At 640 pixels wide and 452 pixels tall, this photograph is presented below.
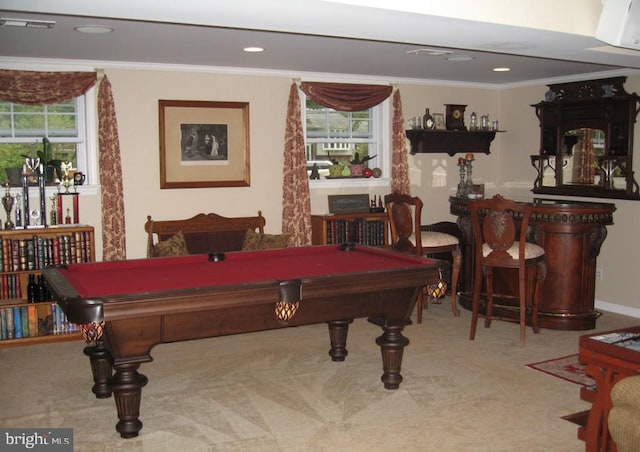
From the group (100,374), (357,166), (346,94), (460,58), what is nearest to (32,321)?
(100,374)

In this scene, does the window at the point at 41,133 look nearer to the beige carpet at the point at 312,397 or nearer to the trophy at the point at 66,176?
the trophy at the point at 66,176

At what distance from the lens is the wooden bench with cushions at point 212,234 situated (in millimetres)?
6453

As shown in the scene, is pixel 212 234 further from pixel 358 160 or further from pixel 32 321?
pixel 358 160

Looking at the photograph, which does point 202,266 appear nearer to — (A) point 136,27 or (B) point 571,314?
(A) point 136,27

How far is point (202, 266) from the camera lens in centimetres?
450

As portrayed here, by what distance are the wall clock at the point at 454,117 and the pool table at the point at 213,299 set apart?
3557mm

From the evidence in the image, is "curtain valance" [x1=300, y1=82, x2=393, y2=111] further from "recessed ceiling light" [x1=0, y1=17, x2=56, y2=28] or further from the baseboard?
the baseboard

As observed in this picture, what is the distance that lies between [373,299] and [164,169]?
10.1 feet

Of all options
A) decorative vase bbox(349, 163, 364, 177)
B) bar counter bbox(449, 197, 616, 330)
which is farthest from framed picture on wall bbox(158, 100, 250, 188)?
bar counter bbox(449, 197, 616, 330)

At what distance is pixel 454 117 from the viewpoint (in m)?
8.01

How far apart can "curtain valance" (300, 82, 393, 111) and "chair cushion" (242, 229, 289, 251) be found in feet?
5.18

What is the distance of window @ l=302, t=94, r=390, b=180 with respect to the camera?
294 inches

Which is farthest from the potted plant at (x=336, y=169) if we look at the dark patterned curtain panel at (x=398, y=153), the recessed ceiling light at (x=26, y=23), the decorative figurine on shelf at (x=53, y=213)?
the recessed ceiling light at (x=26, y=23)

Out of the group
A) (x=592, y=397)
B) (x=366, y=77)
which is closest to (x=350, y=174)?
(x=366, y=77)
